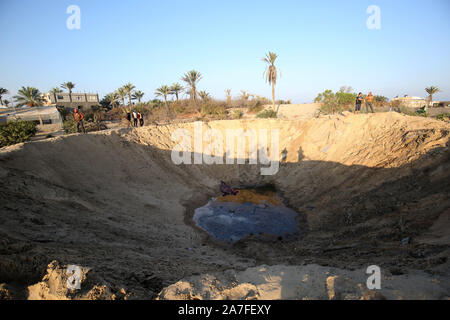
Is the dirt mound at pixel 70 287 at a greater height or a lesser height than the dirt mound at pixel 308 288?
greater

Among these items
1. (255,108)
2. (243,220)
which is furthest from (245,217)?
(255,108)

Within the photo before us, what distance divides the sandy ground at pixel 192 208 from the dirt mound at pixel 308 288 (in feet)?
0.26

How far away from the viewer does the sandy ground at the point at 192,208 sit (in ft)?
13.3

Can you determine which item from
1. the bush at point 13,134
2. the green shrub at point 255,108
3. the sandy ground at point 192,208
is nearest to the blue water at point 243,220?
the sandy ground at point 192,208

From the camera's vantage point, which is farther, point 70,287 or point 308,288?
point 308,288

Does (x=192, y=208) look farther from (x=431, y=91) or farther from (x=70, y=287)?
(x=431, y=91)

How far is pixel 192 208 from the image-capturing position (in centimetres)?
1105

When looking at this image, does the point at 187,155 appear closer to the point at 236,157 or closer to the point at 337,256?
the point at 236,157

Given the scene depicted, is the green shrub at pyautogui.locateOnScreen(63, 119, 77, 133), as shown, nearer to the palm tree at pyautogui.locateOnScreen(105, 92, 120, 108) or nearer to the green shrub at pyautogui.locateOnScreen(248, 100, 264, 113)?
the palm tree at pyautogui.locateOnScreen(105, 92, 120, 108)

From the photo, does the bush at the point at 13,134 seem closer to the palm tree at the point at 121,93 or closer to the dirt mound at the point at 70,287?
the dirt mound at the point at 70,287

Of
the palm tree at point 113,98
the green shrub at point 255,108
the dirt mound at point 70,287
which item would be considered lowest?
the dirt mound at point 70,287

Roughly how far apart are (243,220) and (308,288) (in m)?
6.62

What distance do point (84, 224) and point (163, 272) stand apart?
128 inches
